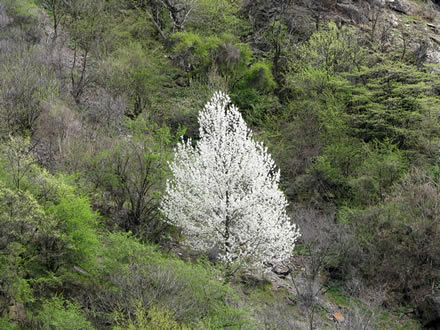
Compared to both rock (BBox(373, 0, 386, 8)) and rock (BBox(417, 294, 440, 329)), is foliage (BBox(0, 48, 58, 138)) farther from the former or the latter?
rock (BBox(373, 0, 386, 8))

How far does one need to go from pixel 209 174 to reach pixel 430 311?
1071 cm

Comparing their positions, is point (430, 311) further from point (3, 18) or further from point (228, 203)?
point (3, 18)

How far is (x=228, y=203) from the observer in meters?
13.5

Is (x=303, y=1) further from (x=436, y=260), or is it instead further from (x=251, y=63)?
(x=436, y=260)

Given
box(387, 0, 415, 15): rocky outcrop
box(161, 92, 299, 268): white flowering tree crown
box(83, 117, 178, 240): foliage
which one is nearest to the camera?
box(161, 92, 299, 268): white flowering tree crown

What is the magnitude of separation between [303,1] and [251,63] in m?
9.39

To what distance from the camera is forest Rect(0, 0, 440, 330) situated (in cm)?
957

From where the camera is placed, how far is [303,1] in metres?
35.1

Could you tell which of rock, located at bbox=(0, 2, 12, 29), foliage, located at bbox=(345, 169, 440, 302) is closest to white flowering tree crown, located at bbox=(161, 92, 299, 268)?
foliage, located at bbox=(345, 169, 440, 302)

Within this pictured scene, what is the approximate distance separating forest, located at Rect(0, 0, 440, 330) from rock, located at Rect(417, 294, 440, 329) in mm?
75

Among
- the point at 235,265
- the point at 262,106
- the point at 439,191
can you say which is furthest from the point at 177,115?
the point at 439,191

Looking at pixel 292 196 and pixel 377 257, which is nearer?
pixel 377 257

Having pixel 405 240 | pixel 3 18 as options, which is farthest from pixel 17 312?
pixel 3 18

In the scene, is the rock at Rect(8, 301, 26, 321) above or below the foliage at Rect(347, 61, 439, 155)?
below
